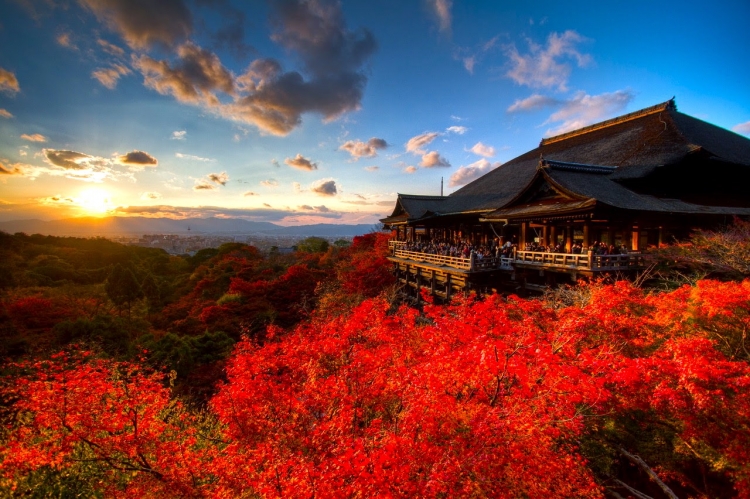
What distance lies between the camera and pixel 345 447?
7523 mm

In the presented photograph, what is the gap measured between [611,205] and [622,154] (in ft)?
40.1

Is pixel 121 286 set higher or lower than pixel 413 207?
lower

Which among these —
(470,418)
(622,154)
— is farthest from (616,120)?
(470,418)

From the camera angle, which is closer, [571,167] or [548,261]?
A: [548,261]

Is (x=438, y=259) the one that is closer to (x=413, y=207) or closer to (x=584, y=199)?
(x=584, y=199)

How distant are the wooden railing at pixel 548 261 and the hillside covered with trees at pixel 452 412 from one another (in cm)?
119

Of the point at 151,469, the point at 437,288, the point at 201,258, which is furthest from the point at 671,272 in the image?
the point at 201,258

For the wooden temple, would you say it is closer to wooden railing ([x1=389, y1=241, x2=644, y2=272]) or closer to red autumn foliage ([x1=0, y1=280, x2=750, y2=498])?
wooden railing ([x1=389, y1=241, x2=644, y2=272])

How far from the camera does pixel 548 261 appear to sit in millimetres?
15484

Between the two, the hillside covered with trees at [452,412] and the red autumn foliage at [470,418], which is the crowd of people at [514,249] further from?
the red autumn foliage at [470,418]

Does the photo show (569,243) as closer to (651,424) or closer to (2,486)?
(651,424)

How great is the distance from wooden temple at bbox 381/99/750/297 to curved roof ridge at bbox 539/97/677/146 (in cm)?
10

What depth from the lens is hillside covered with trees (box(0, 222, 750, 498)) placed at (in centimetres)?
688

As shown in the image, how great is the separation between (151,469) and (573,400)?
10653 millimetres
